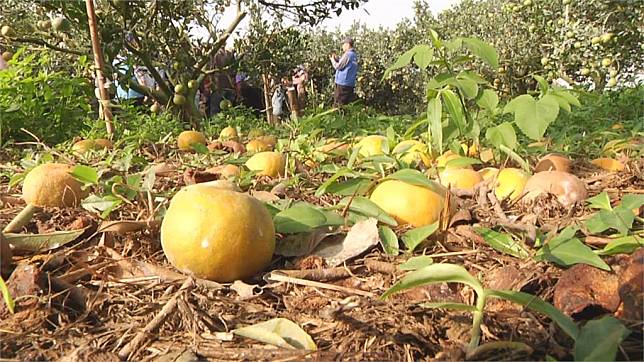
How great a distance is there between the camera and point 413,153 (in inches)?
Result: 88.8

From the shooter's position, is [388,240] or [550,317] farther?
[388,240]

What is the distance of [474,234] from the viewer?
1444 millimetres

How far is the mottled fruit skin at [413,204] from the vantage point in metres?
1.55

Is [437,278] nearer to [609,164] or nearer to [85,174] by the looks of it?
[85,174]

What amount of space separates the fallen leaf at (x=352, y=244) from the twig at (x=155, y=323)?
33 cm

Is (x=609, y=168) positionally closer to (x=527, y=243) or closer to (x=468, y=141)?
(x=468, y=141)

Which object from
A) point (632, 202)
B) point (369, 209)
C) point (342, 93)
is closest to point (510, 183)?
point (632, 202)

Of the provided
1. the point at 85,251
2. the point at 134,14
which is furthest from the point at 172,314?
the point at 134,14

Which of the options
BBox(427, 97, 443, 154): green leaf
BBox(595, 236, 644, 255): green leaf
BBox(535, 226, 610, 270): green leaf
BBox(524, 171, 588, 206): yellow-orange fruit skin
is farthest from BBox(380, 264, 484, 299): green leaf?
BBox(427, 97, 443, 154): green leaf

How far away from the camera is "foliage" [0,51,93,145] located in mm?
3717

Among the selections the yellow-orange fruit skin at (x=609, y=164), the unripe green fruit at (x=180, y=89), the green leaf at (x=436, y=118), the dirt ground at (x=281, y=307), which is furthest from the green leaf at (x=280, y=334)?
the unripe green fruit at (x=180, y=89)

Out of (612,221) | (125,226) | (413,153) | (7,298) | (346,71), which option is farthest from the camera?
(346,71)

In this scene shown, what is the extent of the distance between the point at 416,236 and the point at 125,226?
2.36 ft

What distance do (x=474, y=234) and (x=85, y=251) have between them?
0.97m
